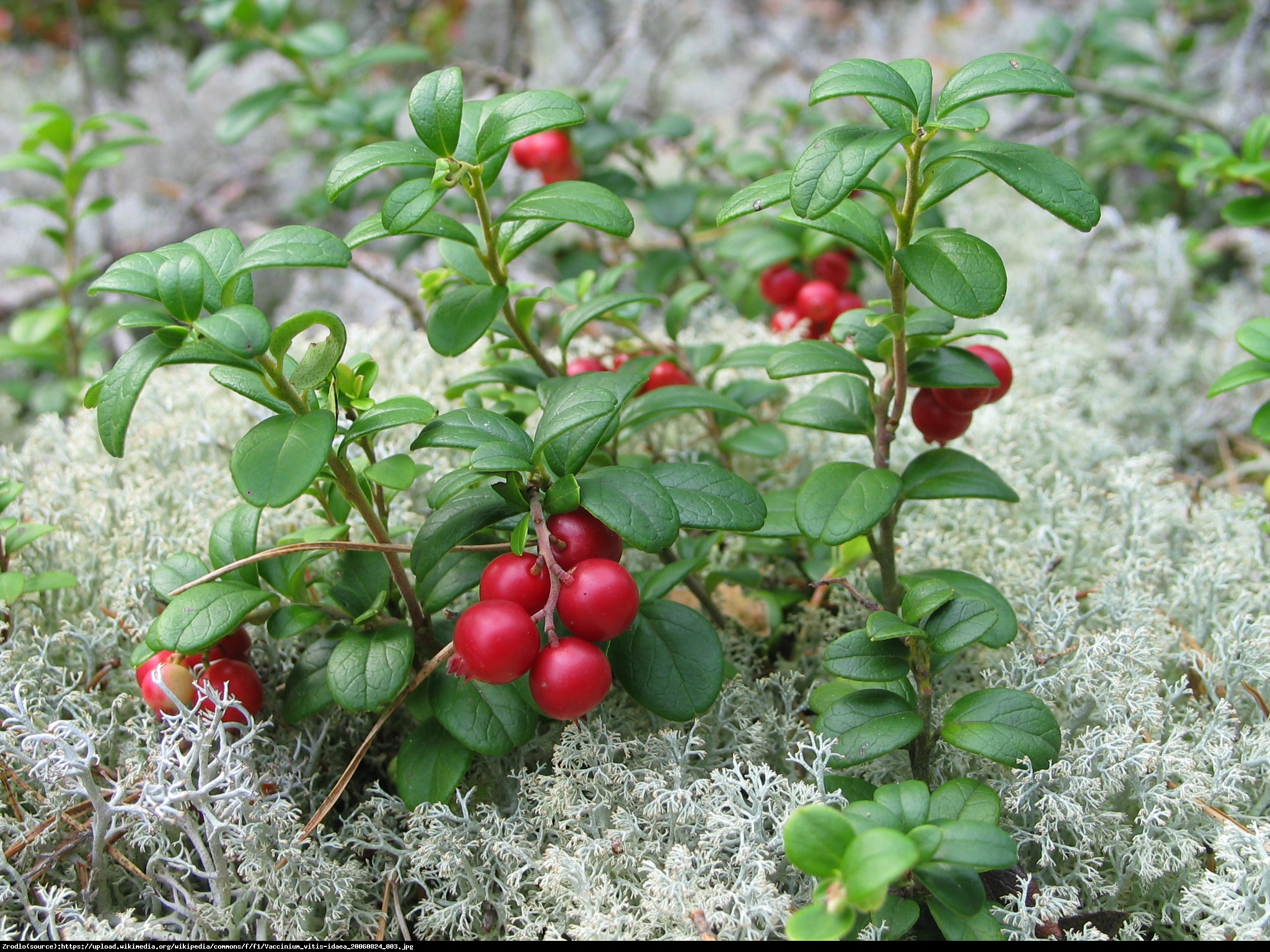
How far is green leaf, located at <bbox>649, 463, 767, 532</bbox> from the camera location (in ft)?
3.75

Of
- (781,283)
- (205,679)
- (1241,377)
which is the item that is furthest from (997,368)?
(205,679)

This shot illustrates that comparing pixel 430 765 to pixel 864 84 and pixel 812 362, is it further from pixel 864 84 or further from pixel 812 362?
pixel 864 84

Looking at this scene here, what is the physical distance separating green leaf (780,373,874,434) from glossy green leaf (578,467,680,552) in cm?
29

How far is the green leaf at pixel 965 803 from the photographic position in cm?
106

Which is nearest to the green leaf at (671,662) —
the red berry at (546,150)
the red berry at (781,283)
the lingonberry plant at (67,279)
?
the red berry at (781,283)

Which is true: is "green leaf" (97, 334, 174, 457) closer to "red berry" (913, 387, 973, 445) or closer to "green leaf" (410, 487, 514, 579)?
"green leaf" (410, 487, 514, 579)

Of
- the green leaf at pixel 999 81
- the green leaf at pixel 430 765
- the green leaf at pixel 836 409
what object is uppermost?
the green leaf at pixel 999 81

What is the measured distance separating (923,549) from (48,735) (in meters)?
1.32

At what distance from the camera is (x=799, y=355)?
1283mm

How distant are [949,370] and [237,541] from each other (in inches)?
38.8

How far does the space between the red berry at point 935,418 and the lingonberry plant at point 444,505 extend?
0.28 metres

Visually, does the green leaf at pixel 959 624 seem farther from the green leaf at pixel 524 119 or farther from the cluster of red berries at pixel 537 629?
the green leaf at pixel 524 119

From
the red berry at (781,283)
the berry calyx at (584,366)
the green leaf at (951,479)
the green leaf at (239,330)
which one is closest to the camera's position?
the green leaf at (239,330)

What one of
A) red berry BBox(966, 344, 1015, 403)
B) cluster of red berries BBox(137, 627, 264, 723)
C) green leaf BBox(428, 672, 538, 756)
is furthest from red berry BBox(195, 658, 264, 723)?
red berry BBox(966, 344, 1015, 403)
